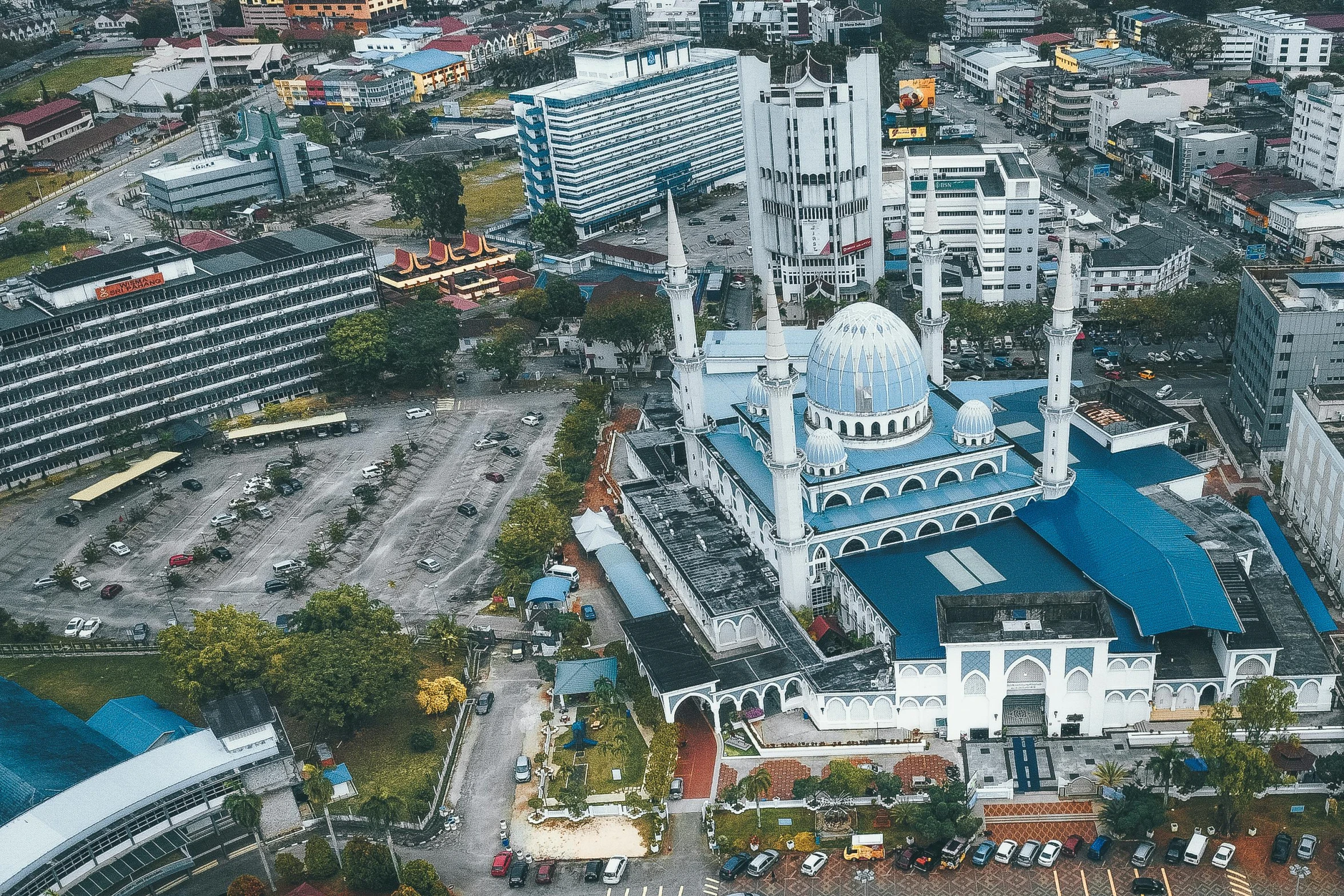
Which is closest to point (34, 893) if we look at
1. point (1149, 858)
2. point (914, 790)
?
point (914, 790)

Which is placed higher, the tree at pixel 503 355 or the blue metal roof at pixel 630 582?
the tree at pixel 503 355

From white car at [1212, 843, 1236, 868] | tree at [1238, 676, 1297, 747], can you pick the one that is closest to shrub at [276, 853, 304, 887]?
white car at [1212, 843, 1236, 868]

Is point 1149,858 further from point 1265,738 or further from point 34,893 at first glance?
point 34,893

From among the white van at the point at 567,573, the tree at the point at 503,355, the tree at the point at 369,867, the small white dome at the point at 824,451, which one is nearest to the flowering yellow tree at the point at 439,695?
the tree at the point at 369,867

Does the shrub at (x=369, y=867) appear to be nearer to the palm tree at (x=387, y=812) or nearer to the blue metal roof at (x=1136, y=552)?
the palm tree at (x=387, y=812)

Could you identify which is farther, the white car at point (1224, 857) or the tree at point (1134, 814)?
the tree at point (1134, 814)

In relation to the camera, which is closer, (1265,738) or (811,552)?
(1265,738)

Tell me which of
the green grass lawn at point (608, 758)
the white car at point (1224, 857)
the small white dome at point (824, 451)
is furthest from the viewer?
the small white dome at point (824, 451)

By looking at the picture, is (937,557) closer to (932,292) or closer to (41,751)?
(932,292)
